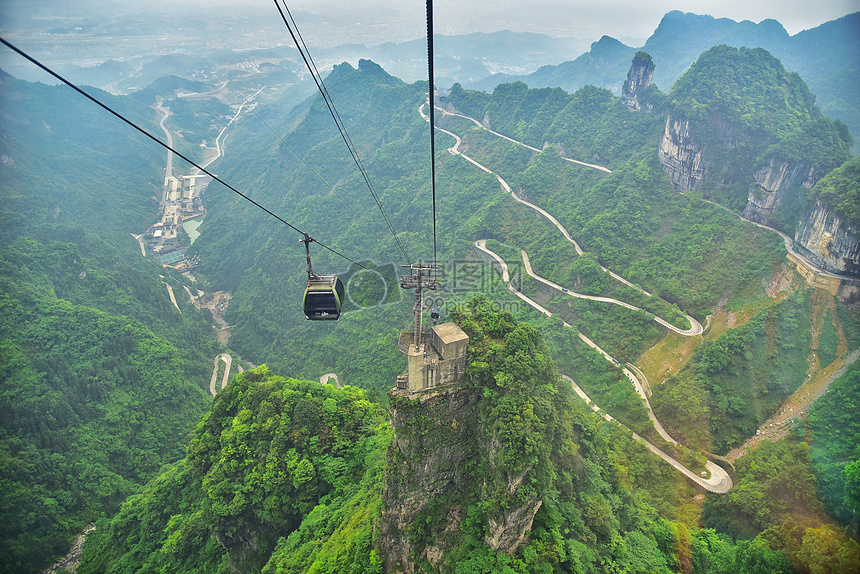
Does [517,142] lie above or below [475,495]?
above

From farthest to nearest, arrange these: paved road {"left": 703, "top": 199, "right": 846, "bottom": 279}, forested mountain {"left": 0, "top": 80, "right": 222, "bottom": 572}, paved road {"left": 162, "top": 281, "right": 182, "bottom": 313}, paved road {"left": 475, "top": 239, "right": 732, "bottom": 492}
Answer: paved road {"left": 162, "top": 281, "right": 182, "bottom": 313} < paved road {"left": 703, "top": 199, "right": 846, "bottom": 279} < forested mountain {"left": 0, "top": 80, "right": 222, "bottom": 572} < paved road {"left": 475, "top": 239, "right": 732, "bottom": 492}

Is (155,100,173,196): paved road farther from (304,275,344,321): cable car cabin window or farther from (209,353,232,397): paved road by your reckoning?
(304,275,344,321): cable car cabin window

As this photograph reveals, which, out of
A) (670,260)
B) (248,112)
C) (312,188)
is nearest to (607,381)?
(670,260)

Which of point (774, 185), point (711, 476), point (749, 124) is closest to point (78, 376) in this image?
point (711, 476)

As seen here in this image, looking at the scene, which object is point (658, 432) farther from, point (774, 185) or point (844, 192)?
point (774, 185)

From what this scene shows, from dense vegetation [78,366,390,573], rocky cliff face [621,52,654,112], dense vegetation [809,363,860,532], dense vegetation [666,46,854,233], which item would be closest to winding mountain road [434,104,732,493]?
dense vegetation [809,363,860,532]

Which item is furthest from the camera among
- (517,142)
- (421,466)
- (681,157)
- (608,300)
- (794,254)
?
(517,142)

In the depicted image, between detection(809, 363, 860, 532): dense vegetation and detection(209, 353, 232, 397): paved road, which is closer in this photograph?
detection(809, 363, 860, 532): dense vegetation

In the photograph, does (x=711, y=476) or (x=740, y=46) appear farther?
(x=740, y=46)
